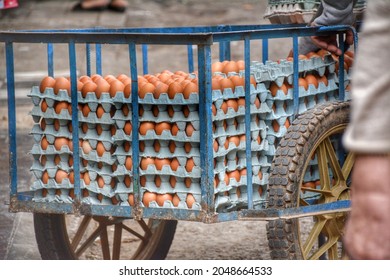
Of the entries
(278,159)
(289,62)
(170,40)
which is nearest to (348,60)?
(289,62)

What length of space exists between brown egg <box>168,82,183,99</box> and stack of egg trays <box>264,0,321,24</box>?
4.12 feet

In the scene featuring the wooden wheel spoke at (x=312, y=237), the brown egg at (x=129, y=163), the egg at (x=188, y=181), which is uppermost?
the brown egg at (x=129, y=163)

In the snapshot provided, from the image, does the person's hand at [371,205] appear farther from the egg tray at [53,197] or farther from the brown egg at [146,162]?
the egg tray at [53,197]

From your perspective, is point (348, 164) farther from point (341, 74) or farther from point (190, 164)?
point (190, 164)

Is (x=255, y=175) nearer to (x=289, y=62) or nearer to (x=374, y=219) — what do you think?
(x=289, y=62)

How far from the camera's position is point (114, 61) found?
11281mm

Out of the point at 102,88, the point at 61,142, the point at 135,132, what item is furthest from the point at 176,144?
the point at 61,142

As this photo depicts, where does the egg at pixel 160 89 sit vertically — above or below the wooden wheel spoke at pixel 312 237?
above

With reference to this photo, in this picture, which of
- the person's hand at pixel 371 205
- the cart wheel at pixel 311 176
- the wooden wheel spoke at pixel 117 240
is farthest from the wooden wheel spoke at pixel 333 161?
the person's hand at pixel 371 205

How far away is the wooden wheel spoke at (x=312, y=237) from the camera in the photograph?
4.02m

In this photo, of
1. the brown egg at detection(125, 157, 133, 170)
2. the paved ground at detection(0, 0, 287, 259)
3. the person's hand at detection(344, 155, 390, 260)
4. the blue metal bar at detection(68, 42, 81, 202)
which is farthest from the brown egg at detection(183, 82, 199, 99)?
the person's hand at detection(344, 155, 390, 260)

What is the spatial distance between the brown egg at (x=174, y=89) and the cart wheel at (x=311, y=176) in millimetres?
434

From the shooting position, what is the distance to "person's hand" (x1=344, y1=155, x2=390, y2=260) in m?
1.75

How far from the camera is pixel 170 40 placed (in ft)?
12.0
